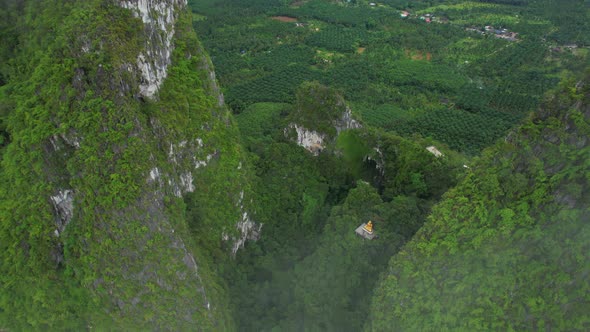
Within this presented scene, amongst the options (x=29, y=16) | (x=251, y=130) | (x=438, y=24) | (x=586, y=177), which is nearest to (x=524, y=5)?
(x=438, y=24)

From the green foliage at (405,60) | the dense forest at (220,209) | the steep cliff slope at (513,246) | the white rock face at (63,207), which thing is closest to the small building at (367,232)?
the dense forest at (220,209)

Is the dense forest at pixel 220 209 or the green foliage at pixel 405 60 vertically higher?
the dense forest at pixel 220 209

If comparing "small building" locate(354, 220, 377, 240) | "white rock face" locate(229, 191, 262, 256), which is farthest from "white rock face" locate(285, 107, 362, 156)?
"small building" locate(354, 220, 377, 240)

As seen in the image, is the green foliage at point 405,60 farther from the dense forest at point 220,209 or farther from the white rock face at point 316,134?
the dense forest at point 220,209

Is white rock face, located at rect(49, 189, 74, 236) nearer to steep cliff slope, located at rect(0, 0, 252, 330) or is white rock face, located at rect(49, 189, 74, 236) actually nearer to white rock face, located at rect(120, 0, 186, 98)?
steep cliff slope, located at rect(0, 0, 252, 330)

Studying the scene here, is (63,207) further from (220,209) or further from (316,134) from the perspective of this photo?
(316,134)

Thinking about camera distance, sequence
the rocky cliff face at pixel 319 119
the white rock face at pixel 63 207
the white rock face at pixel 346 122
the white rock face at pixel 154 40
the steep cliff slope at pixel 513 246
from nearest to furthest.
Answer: the steep cliff slope at pixel 513 246, the white rock face at pixel 63 207, the white rock face at pixel 154 40, the rocky cliff face at pixel 319 119, the white rock face at pixel 346 122
